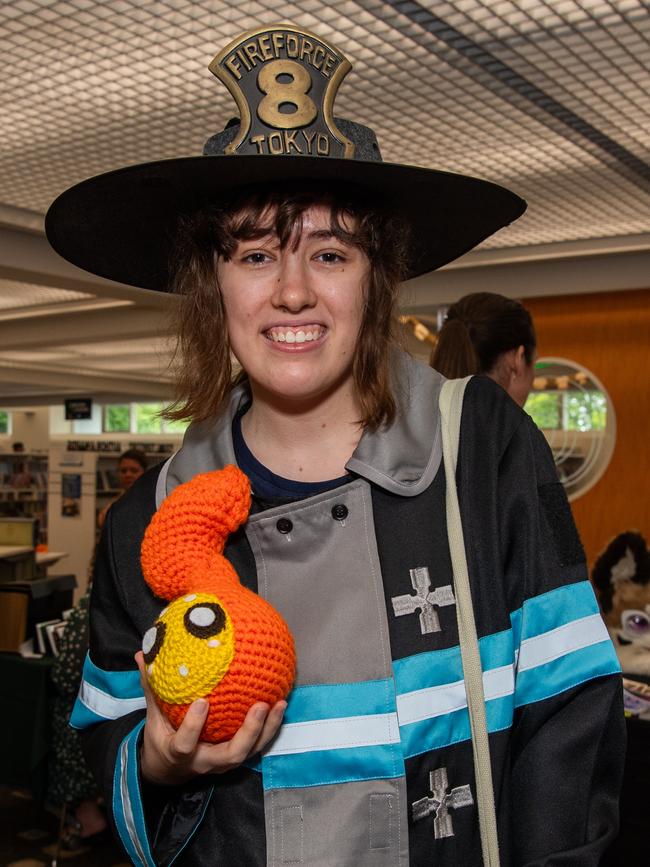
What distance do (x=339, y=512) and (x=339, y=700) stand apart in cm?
25

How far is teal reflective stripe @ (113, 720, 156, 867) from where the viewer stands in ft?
4.03

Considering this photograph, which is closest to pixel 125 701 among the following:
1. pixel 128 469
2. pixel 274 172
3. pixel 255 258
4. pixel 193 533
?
pixel 193 533

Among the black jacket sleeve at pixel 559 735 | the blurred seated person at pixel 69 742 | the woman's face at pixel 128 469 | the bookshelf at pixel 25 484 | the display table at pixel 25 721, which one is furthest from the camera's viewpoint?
the bookshelf at pixel 25 484

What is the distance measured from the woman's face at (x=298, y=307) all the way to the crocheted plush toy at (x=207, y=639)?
8.6 inches

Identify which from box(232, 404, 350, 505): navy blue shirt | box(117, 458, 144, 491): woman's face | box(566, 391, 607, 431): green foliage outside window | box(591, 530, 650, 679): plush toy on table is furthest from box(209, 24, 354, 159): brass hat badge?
box(117, 458, 144, 491): woman's face

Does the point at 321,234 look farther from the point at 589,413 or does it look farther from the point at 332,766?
the point at 589,413

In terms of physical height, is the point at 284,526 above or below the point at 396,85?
below

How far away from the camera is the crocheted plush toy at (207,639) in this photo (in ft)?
3.25

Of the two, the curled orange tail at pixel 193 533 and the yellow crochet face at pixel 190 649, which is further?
the curled orange tail at pixel 193 533

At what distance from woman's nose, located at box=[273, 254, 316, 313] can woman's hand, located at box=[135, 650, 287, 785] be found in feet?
1.58

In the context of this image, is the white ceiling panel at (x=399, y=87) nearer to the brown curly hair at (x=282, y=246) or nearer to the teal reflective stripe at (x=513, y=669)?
the brown curly hair at (x=282, y=246)

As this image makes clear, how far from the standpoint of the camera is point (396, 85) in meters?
2.87

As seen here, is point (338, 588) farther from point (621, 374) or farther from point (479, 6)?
point (621, 374)

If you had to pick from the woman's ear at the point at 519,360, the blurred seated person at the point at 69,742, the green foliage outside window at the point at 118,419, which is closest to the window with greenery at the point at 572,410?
the woman's ear at the point at 519,360
